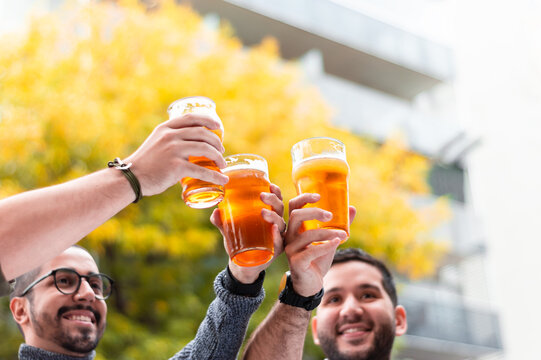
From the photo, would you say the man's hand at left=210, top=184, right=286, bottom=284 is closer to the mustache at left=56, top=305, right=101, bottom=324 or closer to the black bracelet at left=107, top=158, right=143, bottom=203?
the black bracelet at left=107, top=158, right=143, bottom=203

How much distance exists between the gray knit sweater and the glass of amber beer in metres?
0.27

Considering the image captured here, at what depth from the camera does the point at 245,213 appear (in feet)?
4.52

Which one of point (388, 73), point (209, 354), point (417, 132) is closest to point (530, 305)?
point (417, 132)

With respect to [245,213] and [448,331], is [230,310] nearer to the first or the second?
[245,213]

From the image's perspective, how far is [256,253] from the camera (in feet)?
4.62

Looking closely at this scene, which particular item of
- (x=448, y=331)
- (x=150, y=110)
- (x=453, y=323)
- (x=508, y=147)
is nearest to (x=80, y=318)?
(x=150, y=110)

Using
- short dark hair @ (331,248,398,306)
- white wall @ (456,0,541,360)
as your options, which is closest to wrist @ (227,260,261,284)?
short dark hair @ (331,248,398,306)

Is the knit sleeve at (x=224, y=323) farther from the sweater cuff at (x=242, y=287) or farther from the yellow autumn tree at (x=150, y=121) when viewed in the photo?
the yellow autumn tree at (x=150, y=121)

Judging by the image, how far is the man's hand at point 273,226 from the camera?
1387 mm

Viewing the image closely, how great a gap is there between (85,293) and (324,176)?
1.01 metres

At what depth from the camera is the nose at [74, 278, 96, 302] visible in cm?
203

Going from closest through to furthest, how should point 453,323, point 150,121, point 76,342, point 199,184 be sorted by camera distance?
point 199,184
point 76,342
point 150,121
point 453,323

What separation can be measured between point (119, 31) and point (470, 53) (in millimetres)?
9539

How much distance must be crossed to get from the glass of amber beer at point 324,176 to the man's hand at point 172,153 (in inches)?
13.1
